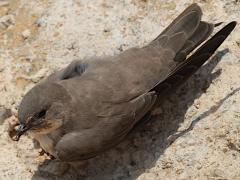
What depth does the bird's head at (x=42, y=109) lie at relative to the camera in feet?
14.6

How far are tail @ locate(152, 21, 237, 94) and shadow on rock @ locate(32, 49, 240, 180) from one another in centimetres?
10

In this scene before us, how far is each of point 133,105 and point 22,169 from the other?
953 millimetres

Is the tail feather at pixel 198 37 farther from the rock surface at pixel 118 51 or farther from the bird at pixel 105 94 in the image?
the rock surface at pixel 118 51

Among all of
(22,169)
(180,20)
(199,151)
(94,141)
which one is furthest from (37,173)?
(180,20)

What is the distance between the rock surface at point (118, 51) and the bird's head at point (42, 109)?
0.37 meters

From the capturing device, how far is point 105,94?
463 cm

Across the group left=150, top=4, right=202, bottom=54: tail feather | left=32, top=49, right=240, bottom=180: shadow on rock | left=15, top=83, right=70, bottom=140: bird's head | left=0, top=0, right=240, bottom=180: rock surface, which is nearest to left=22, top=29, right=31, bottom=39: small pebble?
left=0, top=0, right=240, bottom=180: rock surface

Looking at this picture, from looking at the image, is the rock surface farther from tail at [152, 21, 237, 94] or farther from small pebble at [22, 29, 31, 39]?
tail at [152, 21, 237, 94]

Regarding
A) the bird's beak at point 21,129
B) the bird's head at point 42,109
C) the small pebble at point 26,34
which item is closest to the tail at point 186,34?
the bird's head at point 42,109

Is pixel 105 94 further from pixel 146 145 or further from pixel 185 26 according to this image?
pixel 185 26

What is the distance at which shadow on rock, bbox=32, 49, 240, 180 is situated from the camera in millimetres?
4617

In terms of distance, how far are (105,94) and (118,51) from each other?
724mm

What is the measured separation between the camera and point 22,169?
4.75 m

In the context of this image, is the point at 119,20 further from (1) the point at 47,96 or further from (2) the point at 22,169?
(2) the point at 22,169
